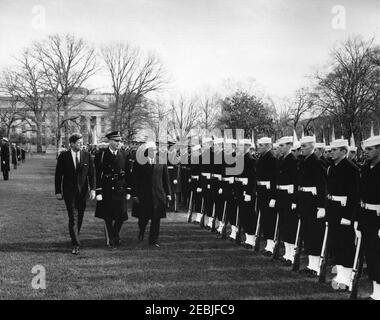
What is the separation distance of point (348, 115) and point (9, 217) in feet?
111

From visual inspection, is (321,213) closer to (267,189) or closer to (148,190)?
(267,189)

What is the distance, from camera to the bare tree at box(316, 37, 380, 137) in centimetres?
4122

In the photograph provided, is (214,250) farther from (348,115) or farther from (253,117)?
(348,115)

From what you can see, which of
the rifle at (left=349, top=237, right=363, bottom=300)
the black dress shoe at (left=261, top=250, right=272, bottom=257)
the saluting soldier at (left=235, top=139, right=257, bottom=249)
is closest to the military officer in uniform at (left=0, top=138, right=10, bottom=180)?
the saluting soldier at (left=235, top=139, right=257, bottom=249)

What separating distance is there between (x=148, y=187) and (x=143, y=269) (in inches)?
106

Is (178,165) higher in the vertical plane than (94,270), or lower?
higher

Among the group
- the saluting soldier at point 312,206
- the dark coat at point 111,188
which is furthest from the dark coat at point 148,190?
the saluting soldier at point 312,206

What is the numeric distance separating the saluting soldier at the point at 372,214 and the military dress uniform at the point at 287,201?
218cm

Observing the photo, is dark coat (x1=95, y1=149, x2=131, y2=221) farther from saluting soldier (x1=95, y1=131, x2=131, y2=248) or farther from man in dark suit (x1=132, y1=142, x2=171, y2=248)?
man in dark suit (x1=132, y1=142, x2=171, y2=248)

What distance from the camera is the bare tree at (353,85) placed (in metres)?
41.2

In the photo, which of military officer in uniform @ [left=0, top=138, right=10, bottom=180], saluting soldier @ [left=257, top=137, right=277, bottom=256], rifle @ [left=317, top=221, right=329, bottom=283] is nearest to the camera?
rifle @ [left=317, top=221, right=329, bottom=283]

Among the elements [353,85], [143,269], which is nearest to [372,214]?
[143,269]

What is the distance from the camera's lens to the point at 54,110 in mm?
62188
